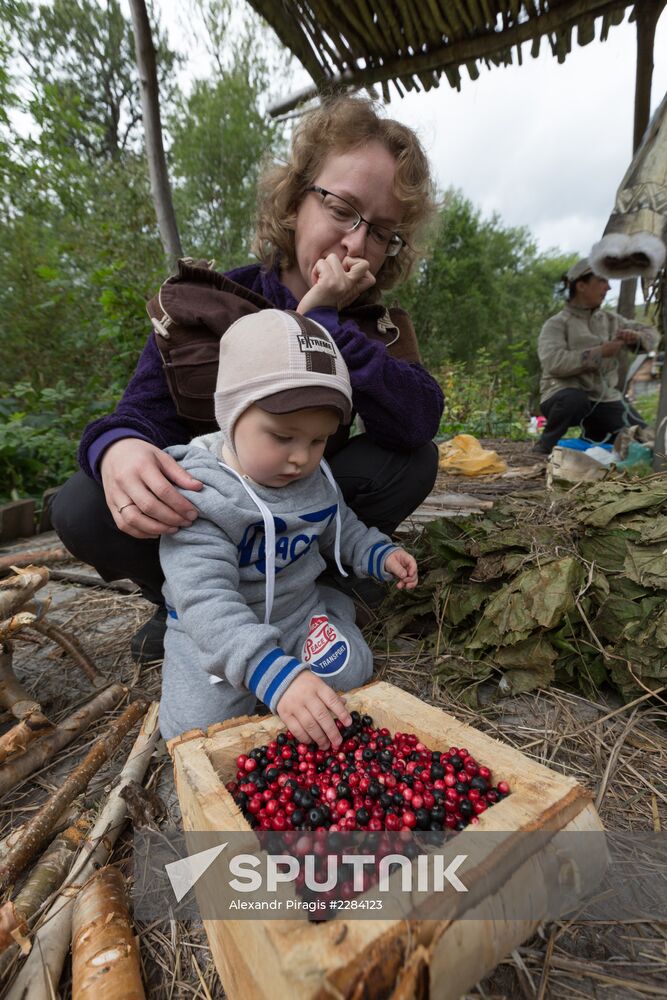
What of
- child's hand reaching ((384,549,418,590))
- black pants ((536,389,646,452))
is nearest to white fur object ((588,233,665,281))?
child's hand reaching ((384,549,418,590))

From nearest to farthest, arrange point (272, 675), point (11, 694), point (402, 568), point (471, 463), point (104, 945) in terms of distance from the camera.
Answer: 1. point (104, 945)
2. point (272, 675)
3. point (11, 694)
4. point (402, 568)
5. point (471, 463)

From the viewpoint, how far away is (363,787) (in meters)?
1.02

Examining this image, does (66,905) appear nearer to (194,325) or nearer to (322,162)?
(194,325)

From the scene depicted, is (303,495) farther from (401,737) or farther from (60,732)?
(60,732)

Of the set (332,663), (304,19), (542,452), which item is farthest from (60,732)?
(542,452)

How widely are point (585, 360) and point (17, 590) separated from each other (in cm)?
496

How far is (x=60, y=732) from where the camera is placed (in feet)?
5.05

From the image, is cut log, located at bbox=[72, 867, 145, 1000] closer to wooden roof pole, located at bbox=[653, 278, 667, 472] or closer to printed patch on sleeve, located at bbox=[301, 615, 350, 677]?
printed patch on sleeve, located at bbox=[301, 615, 350, 677]

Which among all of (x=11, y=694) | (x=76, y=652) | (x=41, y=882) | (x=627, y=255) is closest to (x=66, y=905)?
(x=41, y=882)

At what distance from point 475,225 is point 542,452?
665 inches

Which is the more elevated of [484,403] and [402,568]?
[484,403]

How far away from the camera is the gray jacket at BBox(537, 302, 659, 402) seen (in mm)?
4988

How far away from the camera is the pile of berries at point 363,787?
963 mm

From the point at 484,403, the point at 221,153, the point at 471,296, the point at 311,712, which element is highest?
the point at 221,153
